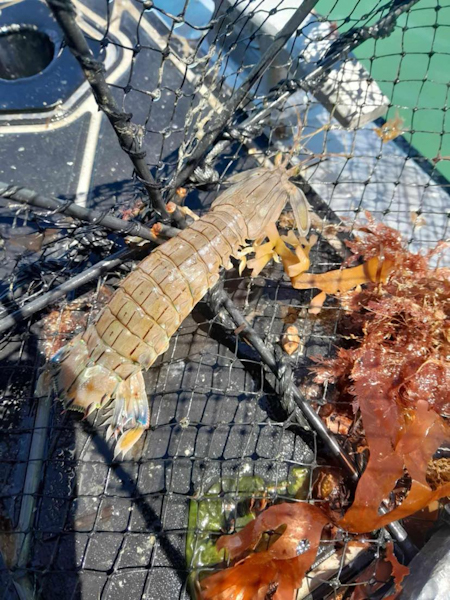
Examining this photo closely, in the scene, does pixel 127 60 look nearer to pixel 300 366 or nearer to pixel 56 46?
pixel 56 46

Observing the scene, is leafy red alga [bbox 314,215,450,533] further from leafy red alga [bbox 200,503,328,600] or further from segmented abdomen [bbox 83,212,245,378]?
segmented abdomen [bbox 83,212,245,378]

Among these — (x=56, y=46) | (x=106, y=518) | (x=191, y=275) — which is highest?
(x=56, y=46)

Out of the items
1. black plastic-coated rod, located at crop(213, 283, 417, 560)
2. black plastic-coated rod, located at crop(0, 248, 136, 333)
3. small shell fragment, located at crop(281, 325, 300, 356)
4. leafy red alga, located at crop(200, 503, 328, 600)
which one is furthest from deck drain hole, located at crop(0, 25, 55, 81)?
leafy red alga, located at crop(200, 503, 328, 600)

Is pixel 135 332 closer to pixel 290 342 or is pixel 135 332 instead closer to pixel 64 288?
pixel 64 288

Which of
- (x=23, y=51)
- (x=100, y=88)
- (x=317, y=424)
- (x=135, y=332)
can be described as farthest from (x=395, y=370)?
(x=23, y=51)

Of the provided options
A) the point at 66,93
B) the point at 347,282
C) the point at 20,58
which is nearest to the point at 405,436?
the point at 347,282

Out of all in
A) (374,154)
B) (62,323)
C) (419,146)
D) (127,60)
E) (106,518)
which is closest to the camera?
(106,518)
